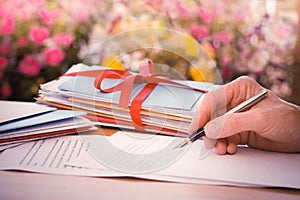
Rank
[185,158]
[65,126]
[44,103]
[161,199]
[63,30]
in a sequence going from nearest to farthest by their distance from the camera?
[161,199] < [185,158] < [65,126] < [44,103] < [63,30]

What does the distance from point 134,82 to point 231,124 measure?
0.92 ft

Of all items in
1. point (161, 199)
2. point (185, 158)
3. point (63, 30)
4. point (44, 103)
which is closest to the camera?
point (161, 199)

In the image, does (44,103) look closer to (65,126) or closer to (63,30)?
(65,126)

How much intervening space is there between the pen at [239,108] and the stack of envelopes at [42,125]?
0.21 m

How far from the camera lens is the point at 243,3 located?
250 cm

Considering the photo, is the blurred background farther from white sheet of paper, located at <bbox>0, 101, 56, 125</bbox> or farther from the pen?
the pen

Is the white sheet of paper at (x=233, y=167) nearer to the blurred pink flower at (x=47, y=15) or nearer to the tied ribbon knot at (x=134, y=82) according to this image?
the tied ribbon knot at (x=134, y=82)

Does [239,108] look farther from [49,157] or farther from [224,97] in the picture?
[49,157]

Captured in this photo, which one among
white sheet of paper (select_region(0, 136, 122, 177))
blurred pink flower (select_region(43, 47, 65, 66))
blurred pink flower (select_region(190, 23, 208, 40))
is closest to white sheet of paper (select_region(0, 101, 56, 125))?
white sheet of paper (select_region(0, 136, 122, 177))

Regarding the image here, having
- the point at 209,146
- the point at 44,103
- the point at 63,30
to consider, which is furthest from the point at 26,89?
the point at 209,146

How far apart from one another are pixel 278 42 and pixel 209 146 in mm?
1670

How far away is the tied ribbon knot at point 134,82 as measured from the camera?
3.25 feet

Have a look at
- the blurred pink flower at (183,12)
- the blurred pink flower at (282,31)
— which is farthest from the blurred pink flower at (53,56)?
the blurred pink flower at (282,31)

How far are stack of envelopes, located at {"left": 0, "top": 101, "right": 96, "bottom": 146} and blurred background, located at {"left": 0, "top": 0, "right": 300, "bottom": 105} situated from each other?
1.36 metres
